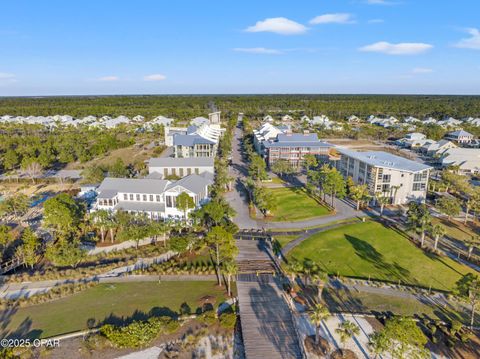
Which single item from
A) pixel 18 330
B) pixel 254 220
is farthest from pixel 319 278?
pixel 18 330

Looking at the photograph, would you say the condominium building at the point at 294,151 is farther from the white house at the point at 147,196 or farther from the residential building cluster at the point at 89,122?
the residential building cluster at the point at 89,122

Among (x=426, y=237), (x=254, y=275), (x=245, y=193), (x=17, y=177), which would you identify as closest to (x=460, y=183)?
(x=426, y=237)

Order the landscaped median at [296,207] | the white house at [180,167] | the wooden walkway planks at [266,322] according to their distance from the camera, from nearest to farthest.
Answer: the wooden walkway planks at [266,322] < the landscaped median at [296,207] < the white house at [180,167]

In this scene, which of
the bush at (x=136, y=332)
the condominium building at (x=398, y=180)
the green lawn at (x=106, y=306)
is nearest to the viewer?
the bush at (x=136, y=332)

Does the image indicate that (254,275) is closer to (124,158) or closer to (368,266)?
(368,266)

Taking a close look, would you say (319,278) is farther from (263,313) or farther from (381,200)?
(381,200)

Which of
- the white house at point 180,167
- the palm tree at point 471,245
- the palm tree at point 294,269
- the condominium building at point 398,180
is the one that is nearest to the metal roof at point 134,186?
the white house at point 180,167
